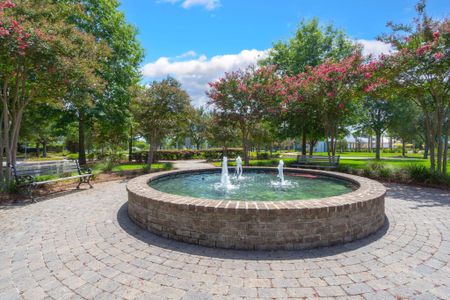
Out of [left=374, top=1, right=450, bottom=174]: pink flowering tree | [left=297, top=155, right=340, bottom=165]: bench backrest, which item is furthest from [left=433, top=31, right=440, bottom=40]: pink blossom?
[left=297, top=155, right=340, bottom=165]: bench backrest

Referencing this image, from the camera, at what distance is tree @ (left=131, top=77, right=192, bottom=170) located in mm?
13281

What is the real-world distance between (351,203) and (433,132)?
9.20 meters

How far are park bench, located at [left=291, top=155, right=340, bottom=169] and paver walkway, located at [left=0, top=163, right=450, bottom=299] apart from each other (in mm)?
8672

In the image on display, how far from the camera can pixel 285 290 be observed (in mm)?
2529

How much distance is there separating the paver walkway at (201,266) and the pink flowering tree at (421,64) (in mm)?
6340

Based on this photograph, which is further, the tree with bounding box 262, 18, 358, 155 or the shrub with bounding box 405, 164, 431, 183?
the tree with bounding box 262, 18, 358, 155

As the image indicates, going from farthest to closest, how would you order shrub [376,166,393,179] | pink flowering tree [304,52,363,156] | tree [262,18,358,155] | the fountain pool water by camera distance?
1. tree [262,18,358,155]
2. pink flowering tree [304,52,363,156]
3. shrub [376,166,393,179]
4. the fountain pool water

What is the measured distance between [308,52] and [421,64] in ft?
42.7

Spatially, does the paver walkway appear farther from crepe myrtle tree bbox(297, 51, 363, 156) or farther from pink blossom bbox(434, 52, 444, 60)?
crepe myrtle tree bbox(297, 51, 363, 156)

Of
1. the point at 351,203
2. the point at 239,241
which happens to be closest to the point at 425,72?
the point at 351,203

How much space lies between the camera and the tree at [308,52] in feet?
61.5

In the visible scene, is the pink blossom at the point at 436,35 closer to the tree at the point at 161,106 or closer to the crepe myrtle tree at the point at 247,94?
the crepe myrtle tree at the point at 247,94

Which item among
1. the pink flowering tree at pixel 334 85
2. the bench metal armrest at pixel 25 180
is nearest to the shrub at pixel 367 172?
the pink flowering tree at pixel 334 85

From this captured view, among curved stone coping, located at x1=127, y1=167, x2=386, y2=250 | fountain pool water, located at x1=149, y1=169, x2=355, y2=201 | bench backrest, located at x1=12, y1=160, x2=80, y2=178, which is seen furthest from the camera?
bench backrest, located at x1=12, y1=160, x2=80, y2=178
